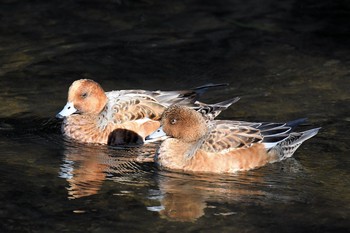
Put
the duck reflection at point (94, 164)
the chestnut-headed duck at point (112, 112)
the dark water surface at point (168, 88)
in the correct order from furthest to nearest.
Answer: the chestnut-headed duck at point (112, 112), the duck reflection at point (94, 164), the dark water surface at point (168, 88)

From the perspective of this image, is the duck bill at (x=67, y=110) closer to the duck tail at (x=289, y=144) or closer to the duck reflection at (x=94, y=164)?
the duck reflection at (x=94, y=164)

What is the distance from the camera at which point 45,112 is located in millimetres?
11070

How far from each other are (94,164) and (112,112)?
4.00ft

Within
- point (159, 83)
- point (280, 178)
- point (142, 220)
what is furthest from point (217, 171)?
point (159, 83)

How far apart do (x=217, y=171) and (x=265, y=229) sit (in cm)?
168

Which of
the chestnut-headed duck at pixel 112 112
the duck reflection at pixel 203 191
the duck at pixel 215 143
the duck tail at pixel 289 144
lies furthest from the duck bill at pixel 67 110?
the duck tail at pixel 289 144

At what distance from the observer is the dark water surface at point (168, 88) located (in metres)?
8.11

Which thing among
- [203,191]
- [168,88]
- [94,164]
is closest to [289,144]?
[203,191]

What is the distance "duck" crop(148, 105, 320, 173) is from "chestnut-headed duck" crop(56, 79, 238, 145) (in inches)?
37.0

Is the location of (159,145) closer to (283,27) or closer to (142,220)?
(142,220)

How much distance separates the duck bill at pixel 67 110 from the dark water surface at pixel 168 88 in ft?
1.00

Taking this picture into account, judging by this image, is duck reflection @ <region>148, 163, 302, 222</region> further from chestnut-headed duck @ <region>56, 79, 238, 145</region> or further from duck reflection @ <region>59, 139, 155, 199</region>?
chestnut-headed duck @ <region>56, 79, 238, 145</region>

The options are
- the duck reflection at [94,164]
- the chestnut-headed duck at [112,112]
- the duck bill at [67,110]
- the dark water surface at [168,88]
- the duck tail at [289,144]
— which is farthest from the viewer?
the chestnut-headed duck at [112,112]

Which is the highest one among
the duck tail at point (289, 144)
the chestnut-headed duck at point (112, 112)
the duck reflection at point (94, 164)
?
the chestnut-headed duck at point (112, 112)
